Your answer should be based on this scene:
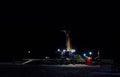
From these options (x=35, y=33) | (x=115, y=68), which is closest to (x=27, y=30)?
(x=35, y=33)

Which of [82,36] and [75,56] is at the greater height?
[82,36]

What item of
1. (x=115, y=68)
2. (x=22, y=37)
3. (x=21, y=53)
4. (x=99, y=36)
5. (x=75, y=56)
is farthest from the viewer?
(x=22, y=37)

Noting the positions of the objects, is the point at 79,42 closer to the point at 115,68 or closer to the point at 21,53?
the point at 21,53

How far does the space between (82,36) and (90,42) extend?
12.0 feet

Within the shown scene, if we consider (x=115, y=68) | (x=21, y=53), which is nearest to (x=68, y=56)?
(x=115, y=68)

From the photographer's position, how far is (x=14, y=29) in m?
125

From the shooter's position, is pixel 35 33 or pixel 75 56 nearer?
pixel 75 56

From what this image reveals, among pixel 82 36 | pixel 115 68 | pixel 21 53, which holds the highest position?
pixel 82 36

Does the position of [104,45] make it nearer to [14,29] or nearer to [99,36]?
[99,36]

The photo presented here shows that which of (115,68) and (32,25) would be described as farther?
(32,25)

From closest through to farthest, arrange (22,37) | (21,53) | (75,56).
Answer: (75,56)
(21,53)
(22,37)

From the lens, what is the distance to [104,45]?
10825 cm

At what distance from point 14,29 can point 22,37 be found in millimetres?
4671

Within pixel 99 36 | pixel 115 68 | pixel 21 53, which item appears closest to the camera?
pixel 115 68
